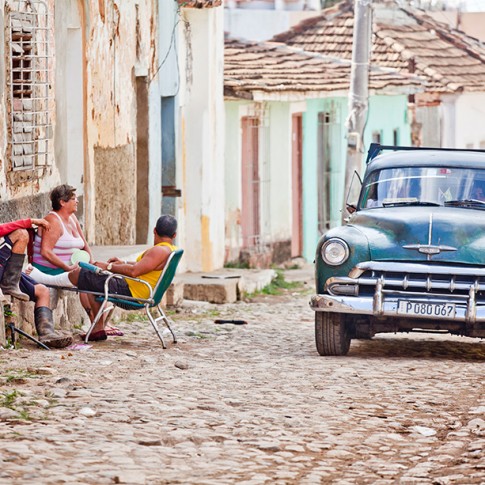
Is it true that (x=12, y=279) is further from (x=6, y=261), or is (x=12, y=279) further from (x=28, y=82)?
(x=28, y=82)

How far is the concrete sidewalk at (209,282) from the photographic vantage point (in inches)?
559

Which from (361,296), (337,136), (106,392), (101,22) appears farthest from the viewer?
(337,136)

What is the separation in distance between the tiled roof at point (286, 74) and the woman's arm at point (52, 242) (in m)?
8.93

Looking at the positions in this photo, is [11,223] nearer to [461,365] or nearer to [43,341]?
[43,341]

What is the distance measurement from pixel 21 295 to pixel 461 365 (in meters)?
3.27

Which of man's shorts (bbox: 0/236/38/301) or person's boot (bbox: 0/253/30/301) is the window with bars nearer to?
man's shorts (bbox: 0/236/38/301)

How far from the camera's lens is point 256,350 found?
1127 cm

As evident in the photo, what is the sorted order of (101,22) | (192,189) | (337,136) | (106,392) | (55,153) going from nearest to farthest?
1. (106,392)
2. (55,153)
3. (101,22)
4. (192,189)
5. (337,136)

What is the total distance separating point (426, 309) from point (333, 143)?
50.4 feet

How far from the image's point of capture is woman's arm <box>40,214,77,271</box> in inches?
430

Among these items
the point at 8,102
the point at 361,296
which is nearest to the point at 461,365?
the point at 361,296

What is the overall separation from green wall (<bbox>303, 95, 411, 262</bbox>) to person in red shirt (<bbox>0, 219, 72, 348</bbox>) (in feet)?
42.3

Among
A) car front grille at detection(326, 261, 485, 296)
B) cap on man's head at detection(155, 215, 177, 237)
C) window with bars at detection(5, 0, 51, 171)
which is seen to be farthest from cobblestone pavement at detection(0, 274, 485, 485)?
window with bars at detection(5, 0, 51, 171)

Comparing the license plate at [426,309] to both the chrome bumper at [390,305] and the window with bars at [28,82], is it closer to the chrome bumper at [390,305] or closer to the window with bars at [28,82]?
the chrome bumper at [390,305]
